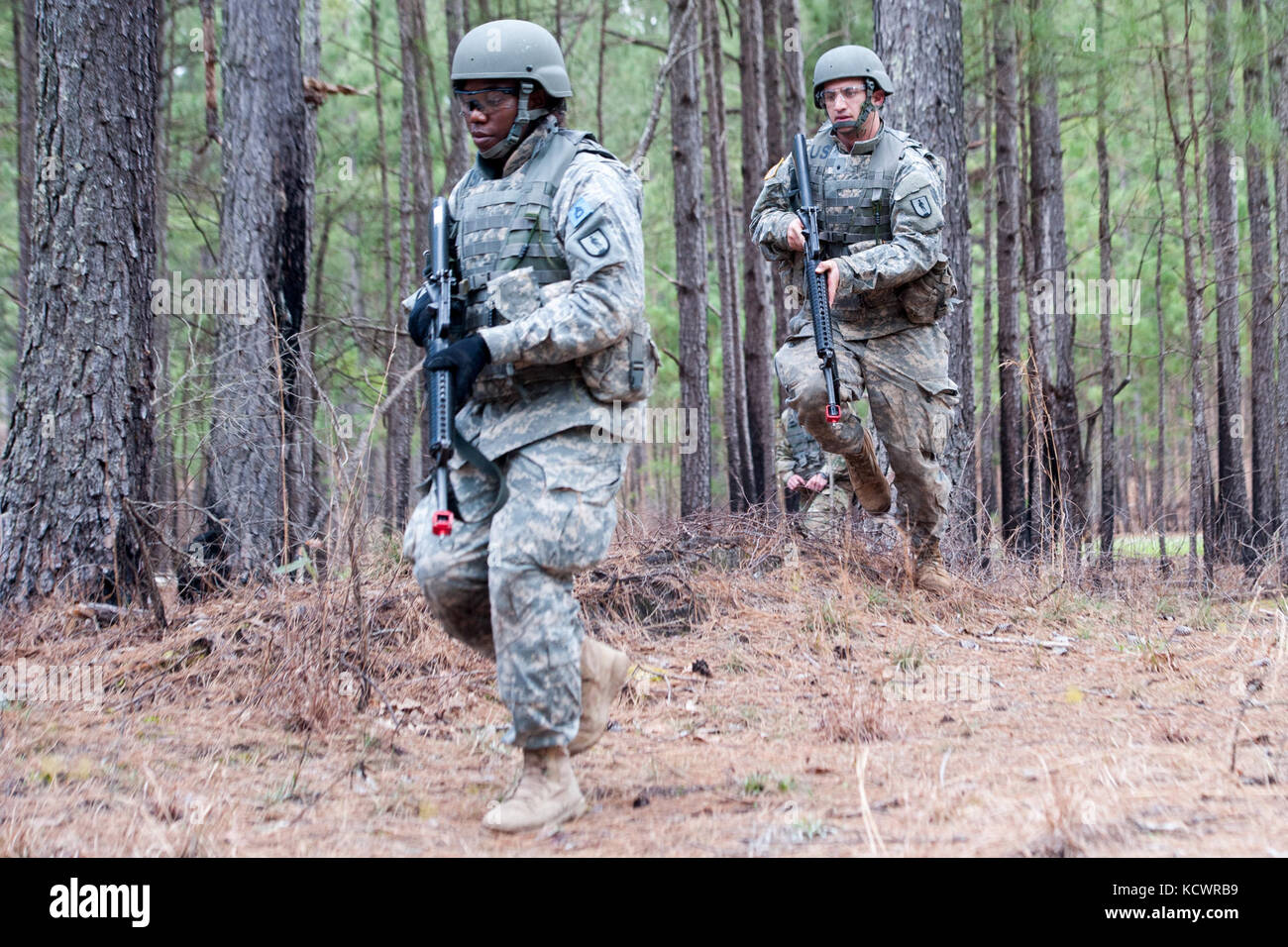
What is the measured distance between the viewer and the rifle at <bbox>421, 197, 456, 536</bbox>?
319 cm

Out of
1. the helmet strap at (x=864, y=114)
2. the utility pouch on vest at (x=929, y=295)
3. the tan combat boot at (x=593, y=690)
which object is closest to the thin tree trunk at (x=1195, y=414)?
the utility pouch on vest at (x=929, y=295)

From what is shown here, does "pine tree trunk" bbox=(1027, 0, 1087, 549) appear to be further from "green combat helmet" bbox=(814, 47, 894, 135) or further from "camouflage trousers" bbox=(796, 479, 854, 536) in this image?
"green combat helmet" bbox=(814, 47, 894, 135)

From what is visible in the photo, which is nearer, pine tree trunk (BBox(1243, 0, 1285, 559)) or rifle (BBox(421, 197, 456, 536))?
rifle (BBox(421, 197, 456, 536))

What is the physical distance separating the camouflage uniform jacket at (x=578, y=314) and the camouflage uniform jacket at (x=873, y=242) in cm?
230

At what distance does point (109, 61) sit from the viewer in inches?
237

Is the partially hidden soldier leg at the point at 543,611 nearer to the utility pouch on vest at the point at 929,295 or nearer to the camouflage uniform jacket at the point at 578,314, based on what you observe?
the camouflage uniform jacket at the point at 578,314

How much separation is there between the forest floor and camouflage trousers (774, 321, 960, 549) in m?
0.59

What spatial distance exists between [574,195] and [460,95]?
0.50 m

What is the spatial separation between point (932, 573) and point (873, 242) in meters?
1.75

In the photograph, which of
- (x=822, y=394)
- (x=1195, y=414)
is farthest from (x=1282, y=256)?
(x=822, y=394)

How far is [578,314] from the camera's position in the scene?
3.20m

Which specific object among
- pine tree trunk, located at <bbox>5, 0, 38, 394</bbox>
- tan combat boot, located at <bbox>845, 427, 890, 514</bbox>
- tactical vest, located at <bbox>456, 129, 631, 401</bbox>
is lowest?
tan combat boot, located at <bbox>845, 427, 890, 514</bbox>

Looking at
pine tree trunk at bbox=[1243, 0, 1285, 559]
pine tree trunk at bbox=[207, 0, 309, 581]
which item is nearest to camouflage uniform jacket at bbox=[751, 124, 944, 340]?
pine tree trunk at bbox=[207, 0, 309, 581]
